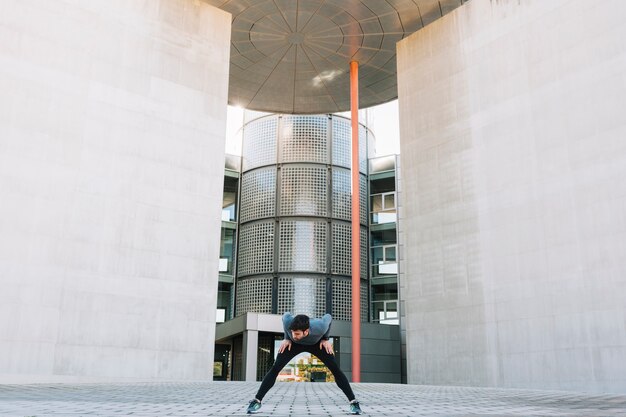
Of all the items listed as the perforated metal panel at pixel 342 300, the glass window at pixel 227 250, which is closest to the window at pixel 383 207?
the perforated metal panel at pixel 342 300

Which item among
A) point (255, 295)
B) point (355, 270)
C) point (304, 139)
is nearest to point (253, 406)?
point (355, 270)

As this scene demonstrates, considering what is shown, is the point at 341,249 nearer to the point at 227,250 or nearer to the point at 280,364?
the point at 227,250

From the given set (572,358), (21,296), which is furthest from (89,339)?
(572,358)

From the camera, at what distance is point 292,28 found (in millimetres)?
26359

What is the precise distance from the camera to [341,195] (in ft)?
113

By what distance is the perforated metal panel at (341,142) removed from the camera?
35062 millimetres

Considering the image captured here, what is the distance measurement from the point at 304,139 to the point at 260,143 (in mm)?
2833

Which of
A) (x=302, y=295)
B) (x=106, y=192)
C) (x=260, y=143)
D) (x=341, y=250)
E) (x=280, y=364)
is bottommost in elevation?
(x=280, y=364)

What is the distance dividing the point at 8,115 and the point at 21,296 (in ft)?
17.2

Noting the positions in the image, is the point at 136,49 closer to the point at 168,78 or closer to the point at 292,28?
the point at 168,78

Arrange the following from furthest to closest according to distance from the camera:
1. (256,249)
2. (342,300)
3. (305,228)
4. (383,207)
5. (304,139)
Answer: (383,207) → (304,139) → (256,249) → (305,228) → (342,300)

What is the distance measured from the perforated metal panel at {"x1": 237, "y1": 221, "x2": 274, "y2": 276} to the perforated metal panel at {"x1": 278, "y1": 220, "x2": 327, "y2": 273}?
68 cm

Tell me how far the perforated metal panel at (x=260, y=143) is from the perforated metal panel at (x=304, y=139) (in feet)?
1.95

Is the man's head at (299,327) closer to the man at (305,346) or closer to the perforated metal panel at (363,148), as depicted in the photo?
the man at (305,346)
